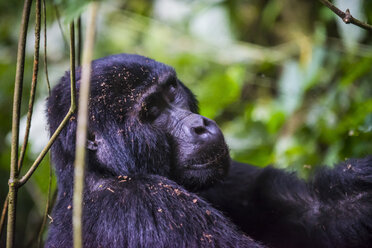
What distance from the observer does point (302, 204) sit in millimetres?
2469

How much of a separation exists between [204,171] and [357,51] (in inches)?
105

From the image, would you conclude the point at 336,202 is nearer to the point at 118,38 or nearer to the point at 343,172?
the point at 343,172

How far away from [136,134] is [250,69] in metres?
3.92

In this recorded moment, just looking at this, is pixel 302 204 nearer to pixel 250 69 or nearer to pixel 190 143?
pixel 190 143

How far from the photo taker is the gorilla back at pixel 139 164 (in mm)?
1885

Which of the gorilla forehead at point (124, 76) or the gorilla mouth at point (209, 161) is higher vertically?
the gorilla forehead at point (124, 76)

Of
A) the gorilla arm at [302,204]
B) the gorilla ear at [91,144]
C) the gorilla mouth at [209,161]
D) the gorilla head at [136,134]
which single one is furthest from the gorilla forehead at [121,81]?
the gorilla arm at [302,204]

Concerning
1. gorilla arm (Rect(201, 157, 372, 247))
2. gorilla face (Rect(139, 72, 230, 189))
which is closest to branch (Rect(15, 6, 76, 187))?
gorilla face (Rect(139, 72, 230, 189))

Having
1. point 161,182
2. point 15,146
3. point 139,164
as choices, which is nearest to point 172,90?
point 139,164

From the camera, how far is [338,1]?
349 cm

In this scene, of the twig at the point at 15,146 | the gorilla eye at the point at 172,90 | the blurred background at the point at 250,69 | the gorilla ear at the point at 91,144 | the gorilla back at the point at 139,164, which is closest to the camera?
the twig at the point at 15,146

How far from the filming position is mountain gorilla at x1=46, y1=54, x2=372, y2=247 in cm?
190

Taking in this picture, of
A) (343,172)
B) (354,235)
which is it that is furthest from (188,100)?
(354,235)

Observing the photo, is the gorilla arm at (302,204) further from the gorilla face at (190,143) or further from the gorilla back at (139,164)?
the gorilla back at (139,164)
